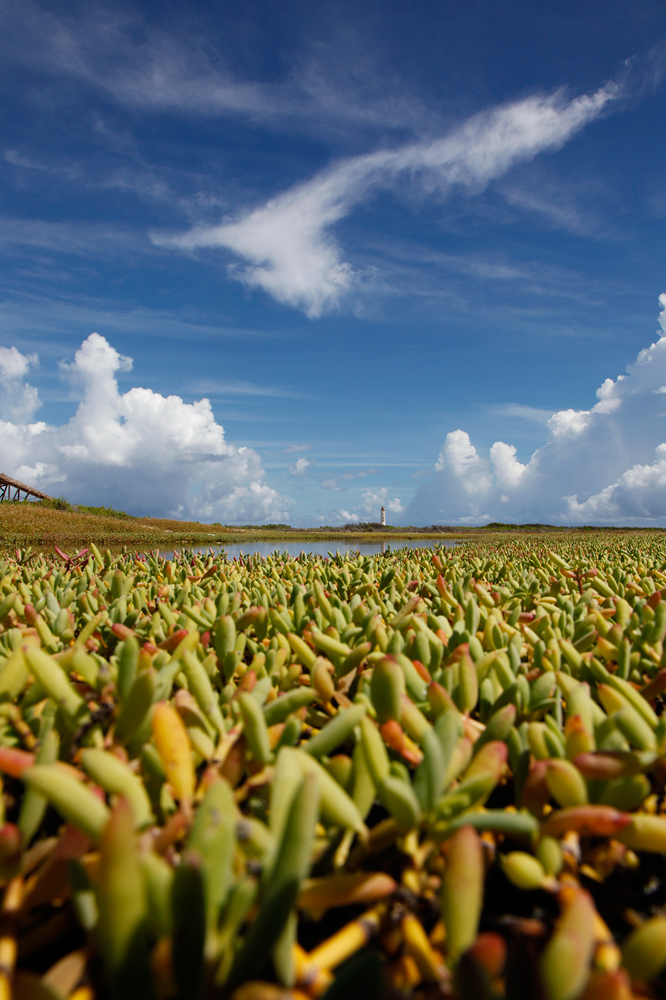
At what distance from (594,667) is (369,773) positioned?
81 centimetres

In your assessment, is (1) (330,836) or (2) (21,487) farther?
(2) (21,487)

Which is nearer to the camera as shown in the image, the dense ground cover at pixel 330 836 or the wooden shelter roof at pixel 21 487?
the dense ground cover at pixel 330 836

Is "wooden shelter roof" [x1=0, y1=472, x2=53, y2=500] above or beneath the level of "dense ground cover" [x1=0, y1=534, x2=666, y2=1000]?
above

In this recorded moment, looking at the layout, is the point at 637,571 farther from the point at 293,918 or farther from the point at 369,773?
the point at 293,918

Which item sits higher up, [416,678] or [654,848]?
[416,678]

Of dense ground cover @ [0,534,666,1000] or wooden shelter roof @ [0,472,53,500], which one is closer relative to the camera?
dense ground cover @ [0,534,666,1000]

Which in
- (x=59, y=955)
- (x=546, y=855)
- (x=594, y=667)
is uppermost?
(x=594, y=667)

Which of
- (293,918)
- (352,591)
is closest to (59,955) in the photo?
(293,918)

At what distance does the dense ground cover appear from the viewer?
1.95 feet

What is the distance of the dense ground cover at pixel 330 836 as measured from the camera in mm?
596

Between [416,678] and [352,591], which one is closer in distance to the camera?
[416,678]

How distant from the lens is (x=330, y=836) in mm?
861

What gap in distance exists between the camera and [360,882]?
0.71 meters

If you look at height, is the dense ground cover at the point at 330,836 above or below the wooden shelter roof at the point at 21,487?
below
